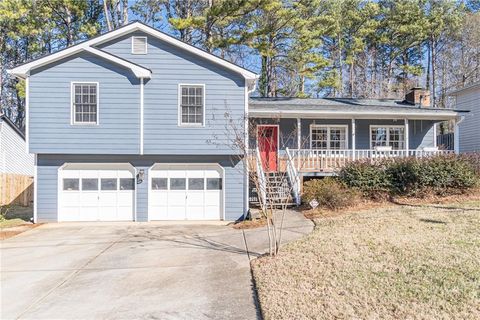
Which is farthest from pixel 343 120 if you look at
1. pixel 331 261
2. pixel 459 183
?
pixel 331 261

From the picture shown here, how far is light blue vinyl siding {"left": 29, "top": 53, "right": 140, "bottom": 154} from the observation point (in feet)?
41.4

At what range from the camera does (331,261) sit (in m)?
6.57

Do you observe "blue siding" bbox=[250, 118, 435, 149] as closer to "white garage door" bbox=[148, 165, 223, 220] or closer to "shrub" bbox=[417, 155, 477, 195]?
"white garage door" bbox=[148, 165, 223, 220]

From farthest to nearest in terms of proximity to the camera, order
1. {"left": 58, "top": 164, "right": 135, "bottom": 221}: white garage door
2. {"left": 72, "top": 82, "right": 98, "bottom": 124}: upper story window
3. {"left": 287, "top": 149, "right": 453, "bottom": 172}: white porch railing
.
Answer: {"left": 287, "top": 149, "right": 453, "bottom": 172}: white porch railing → {"left": 58, "top": 164, "right": 135, "bottom": 221}: white garage door → {"left": 72, "top": 82, "right": 98, "bottom": 124}: upper story window

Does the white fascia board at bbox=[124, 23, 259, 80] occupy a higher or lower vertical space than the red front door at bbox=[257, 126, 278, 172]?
higher

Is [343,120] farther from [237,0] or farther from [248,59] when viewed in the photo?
[248,59]

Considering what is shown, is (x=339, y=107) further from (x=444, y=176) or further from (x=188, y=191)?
(x=188, y=191)

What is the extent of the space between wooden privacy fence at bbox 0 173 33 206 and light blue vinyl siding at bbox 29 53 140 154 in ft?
22.9

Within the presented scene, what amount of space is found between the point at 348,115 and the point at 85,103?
11124 mm

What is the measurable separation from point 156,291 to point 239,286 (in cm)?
141

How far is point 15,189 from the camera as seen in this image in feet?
61.8

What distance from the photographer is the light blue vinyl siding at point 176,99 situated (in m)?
12.9

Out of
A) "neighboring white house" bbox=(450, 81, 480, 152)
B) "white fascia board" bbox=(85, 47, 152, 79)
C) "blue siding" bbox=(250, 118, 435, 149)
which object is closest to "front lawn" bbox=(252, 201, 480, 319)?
"blue siding" bbox=(250, 118, 435, 149)

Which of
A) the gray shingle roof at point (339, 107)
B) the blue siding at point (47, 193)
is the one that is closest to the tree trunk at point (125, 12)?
the gray shingle roof at point (339, 107)
